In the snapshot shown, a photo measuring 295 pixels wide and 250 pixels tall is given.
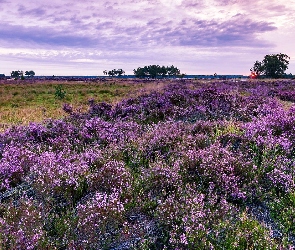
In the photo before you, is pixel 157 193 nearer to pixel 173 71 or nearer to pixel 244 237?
pixel 244 237

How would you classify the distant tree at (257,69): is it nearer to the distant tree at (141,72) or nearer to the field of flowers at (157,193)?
the distant tree at (141,72)

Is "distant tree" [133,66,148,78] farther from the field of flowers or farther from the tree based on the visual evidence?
the field of flowers

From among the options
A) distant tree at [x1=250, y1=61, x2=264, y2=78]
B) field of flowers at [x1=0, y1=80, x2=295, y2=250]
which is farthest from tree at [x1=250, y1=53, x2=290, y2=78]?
field of flowers at [x1=0, y1=80, x2=295, y2=250]

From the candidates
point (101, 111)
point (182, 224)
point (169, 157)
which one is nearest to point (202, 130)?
point (169, 157)

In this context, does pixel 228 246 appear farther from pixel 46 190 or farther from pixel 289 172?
pixel 46 190

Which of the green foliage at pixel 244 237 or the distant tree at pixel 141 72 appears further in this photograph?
the distant tree at pixel 141 72

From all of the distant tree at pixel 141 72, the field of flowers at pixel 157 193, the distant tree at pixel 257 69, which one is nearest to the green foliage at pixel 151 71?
the distant tree at pixel 141 72

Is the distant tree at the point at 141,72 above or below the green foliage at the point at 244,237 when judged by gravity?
above

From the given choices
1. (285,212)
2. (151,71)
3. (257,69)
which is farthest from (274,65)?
(285,212)

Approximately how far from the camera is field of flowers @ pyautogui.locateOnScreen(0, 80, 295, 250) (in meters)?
4.30

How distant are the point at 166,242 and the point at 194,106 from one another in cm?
891

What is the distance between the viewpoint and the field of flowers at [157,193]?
4.30 m

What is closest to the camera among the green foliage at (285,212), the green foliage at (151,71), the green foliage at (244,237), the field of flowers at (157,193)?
the green foliage at (244,237)

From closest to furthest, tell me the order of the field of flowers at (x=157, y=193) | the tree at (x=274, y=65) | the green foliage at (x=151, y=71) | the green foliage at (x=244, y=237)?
1. the green foliage at (x=244, y=237)
2. the field of flowers at (x=157, y=193)
3. the tree at (x=274, y=65)
4. the green foliage at (x=151, y=71)
